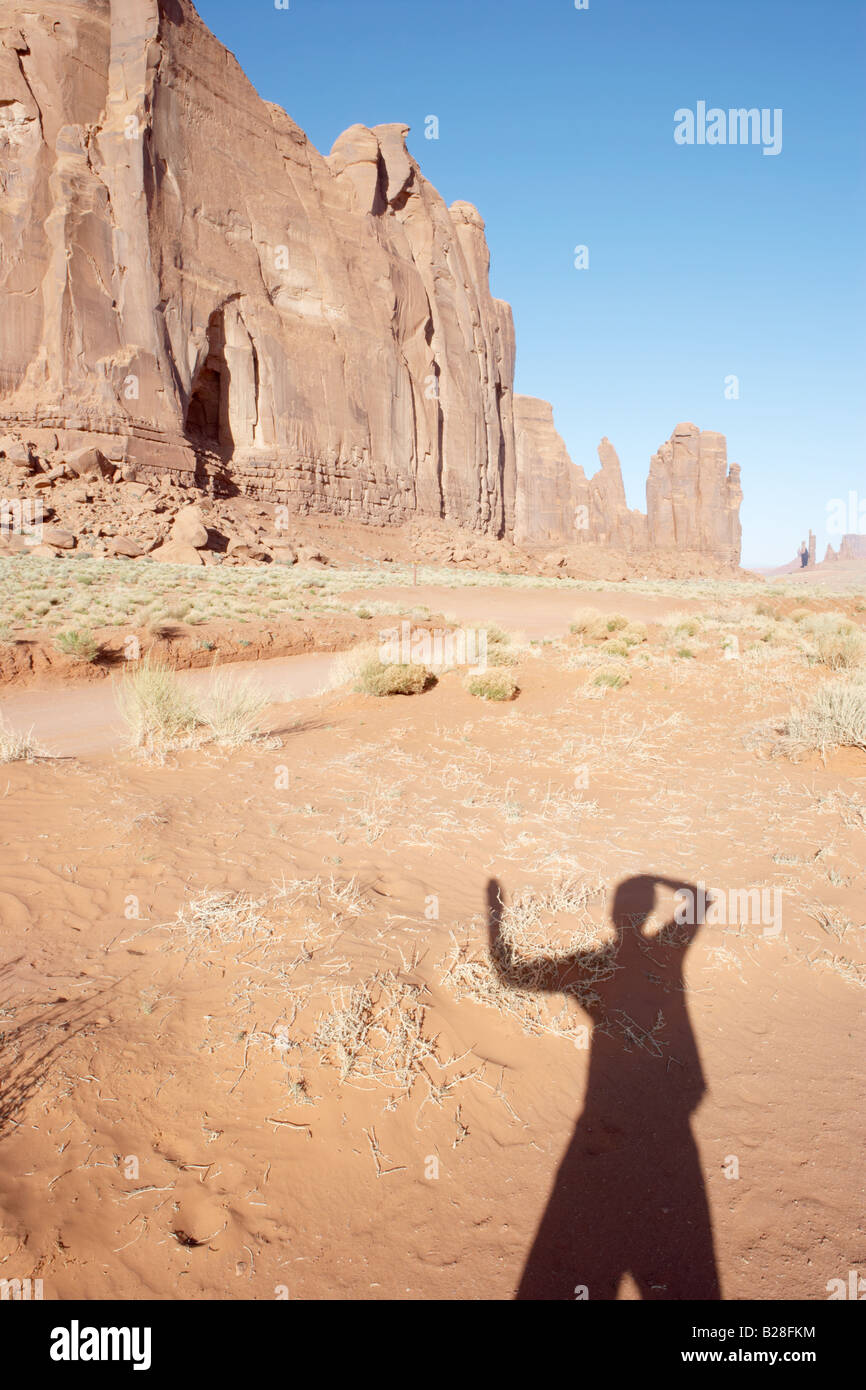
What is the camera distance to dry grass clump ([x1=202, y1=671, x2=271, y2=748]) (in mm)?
7508

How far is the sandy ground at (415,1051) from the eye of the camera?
220 centimetres

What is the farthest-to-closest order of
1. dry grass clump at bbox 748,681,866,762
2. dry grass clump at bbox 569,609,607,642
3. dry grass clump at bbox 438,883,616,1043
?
1. dry grass clump at bbox 569,609,607,642
2. dry grass clump at bbox 748,681,866,762
3. dry grass clump at bbox 438,883,616,1043

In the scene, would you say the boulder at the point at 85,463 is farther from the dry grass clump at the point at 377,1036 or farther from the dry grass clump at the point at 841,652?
the dry grass clump at the point at 377,1036

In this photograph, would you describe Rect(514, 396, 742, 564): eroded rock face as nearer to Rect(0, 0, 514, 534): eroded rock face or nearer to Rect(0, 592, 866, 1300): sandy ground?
Rect(0, 0, 514, 534): eroded rock face

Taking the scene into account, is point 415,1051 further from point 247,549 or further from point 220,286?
point 220,286

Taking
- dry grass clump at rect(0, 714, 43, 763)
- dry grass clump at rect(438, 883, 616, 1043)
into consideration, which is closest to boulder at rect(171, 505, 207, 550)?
dry grass clump at rect(0, 714, 43, 763)

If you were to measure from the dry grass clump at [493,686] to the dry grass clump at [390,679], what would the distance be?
0.82 meters

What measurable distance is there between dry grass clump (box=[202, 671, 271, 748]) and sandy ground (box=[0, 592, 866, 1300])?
5.33 feet

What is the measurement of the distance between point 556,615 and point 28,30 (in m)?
39.6

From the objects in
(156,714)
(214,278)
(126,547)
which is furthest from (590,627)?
(214,278)

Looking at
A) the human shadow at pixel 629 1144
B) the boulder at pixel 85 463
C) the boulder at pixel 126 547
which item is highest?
the boulder at pixel 85 463

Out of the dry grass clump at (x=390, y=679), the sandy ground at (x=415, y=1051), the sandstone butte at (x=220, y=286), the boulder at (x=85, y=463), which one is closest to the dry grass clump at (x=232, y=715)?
the sandy ground at (x=415, y=1051)
